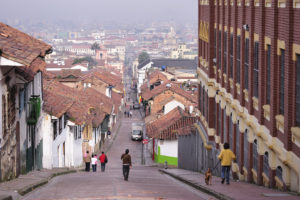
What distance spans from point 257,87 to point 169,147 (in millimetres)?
28550

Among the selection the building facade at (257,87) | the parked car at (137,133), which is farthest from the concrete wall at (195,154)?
the parked car at (137,133)

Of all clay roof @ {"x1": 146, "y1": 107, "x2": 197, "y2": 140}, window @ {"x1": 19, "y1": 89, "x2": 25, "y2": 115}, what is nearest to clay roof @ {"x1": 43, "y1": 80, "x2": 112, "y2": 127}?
clay roof @ {"x1": 146, "y1": 107, "x2": 197, "y2": 140}

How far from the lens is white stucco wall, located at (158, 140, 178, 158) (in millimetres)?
47816

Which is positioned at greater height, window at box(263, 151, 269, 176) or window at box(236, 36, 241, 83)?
window at box(236, 36, 241, 83)

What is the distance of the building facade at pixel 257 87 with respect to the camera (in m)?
15.5

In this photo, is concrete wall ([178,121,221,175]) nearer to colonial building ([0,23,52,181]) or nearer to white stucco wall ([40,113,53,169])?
white stucco wall ([40,113,53,169])

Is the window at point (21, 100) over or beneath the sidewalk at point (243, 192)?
over

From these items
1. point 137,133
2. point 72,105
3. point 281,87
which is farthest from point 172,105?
point 281,87

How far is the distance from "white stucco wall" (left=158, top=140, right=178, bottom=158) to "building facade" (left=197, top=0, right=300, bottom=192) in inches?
673

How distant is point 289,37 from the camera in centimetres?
1536

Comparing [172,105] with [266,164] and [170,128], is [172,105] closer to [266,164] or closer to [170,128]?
[170,128]

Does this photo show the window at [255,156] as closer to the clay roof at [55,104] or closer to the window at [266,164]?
the window at [266,164]

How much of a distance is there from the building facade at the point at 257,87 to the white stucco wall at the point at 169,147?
673 inches

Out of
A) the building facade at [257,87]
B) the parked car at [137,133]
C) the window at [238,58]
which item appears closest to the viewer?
the building facade at [257,87]
